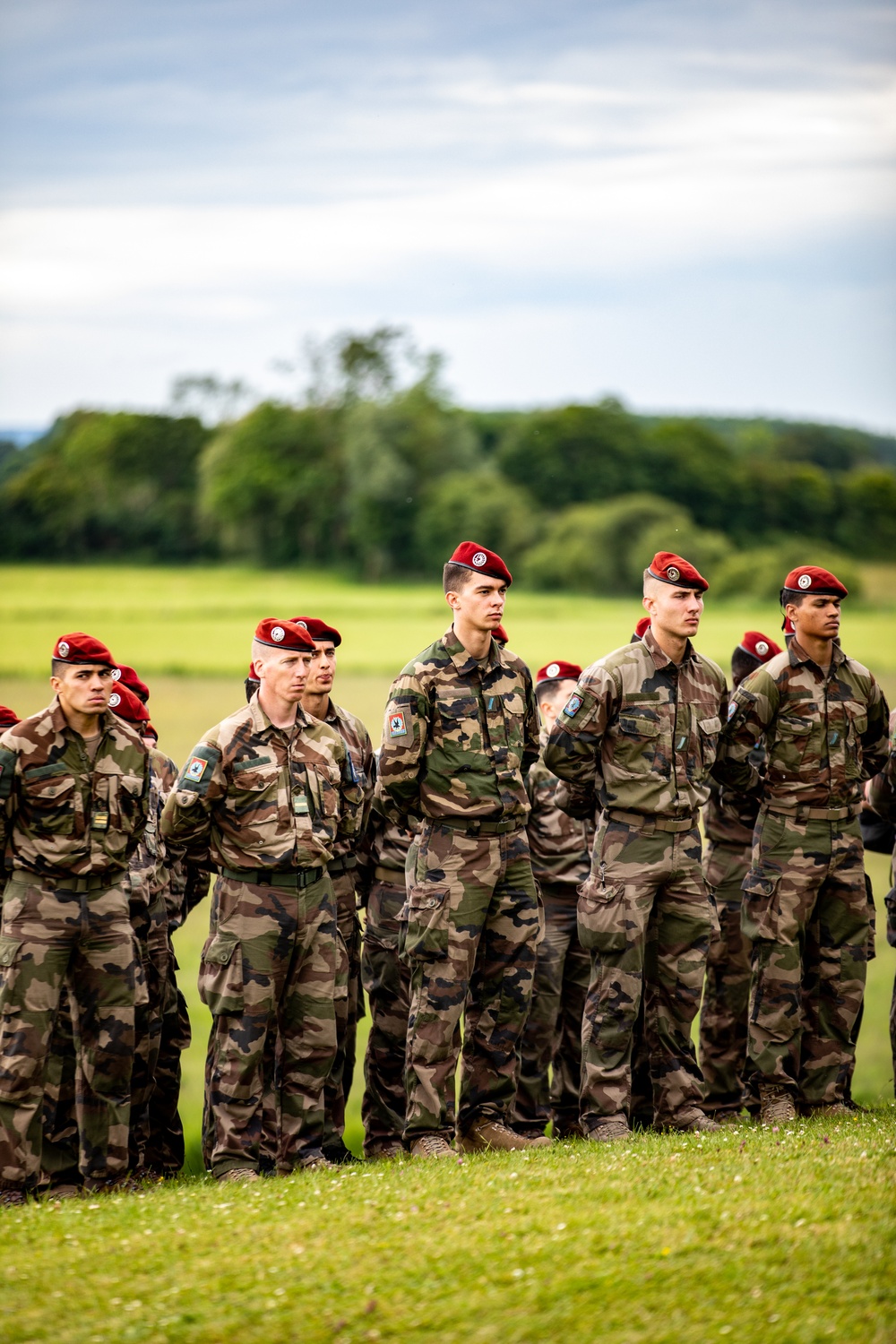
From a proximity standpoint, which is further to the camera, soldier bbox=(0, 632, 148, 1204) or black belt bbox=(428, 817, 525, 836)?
black belt bbox=(428, 817, 525, 836)

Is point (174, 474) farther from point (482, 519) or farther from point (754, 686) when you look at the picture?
point (754, 686)

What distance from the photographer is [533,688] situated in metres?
6.80

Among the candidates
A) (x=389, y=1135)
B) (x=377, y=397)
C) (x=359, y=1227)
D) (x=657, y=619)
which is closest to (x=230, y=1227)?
(x=359, y=1227)

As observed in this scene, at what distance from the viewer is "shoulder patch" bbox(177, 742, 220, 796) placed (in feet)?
19.5

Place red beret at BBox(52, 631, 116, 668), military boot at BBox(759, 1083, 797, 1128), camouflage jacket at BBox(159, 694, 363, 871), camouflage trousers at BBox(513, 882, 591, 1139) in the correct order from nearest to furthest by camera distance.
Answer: red beret at BBox(52, 631, 116, 668), camouflage jacket at BBox(159, 694, 363, 871), military boot at BBox(759, 1083, 797, 1128), camouflage trousers at BBox(513, 882, 591, 1139)

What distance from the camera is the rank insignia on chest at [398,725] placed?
20.7 ft

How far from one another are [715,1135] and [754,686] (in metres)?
2.19

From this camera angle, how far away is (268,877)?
6.00 meters

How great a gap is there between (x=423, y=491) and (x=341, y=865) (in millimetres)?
30006

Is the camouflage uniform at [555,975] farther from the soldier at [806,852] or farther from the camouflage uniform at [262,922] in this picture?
the camouflage uniform at [262,922]

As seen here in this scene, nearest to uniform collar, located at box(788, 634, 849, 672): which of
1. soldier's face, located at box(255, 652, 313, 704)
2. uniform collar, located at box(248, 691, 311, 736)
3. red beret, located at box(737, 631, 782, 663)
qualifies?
red beret, located at box(737, 631, 782, 663)

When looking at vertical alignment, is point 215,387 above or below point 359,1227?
above

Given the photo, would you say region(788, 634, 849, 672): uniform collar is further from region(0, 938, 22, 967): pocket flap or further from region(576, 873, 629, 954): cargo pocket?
region(0, 938, 22, 967): pocket flap

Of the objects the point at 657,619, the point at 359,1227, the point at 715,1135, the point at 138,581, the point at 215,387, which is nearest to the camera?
the point at 359,1227
